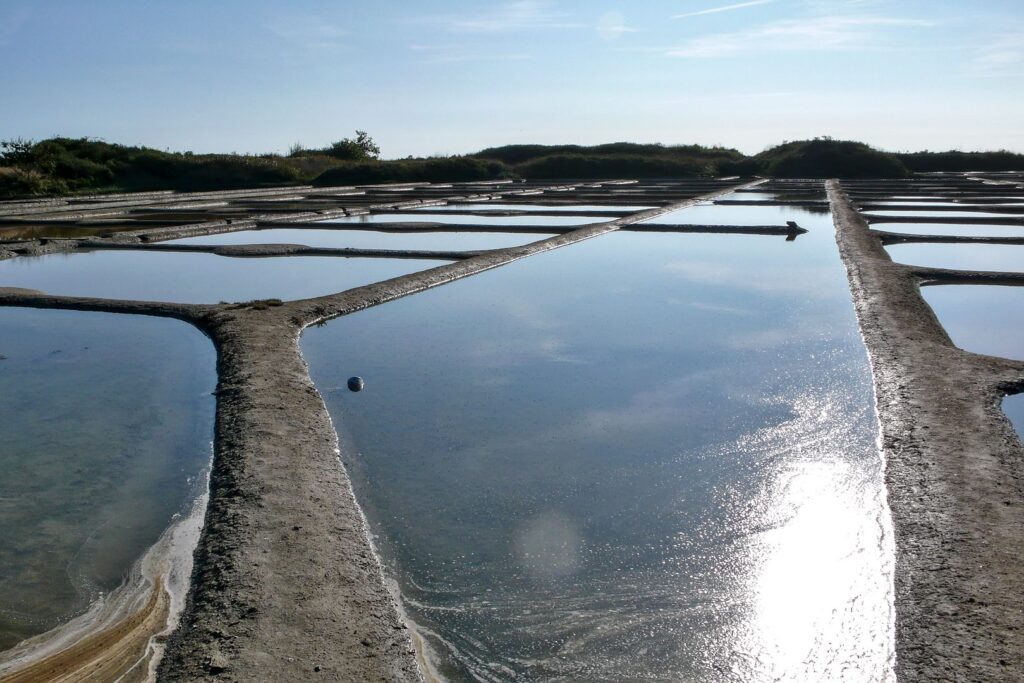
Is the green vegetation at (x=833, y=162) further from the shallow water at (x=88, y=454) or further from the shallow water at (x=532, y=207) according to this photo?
the shallow water at (x=88, y=454)

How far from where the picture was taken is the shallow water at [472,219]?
1317 centimetres

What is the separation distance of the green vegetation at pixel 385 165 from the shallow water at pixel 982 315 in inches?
807

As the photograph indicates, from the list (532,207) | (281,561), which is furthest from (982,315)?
(532,207)

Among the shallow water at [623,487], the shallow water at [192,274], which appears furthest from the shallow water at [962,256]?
the shallow water at [192,274]

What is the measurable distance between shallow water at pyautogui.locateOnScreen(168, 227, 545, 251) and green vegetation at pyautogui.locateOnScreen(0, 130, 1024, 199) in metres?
12.9

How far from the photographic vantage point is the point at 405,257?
9117mm

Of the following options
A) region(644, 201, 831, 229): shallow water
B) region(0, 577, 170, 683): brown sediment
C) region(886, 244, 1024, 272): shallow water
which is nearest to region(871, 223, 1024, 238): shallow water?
region(886, 244, 1024, 272): shallow water

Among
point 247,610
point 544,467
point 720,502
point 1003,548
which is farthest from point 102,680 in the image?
point 1003,548

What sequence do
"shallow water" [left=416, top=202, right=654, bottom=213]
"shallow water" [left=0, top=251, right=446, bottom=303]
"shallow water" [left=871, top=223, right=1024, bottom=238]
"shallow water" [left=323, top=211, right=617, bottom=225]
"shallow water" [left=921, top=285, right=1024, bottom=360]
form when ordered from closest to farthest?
"shallow water" [left=921, top=285, right=1024, bottom=360], "shallow water" [left=0, top=251, right=446, bottom=303], "shallow water" [left=871, top=223, right=1024, bottom=238], "shallow water" [left=323, top=211, right=617, bottom=225], "shallow water" [left=416, top=202, right=654, bottom=213]

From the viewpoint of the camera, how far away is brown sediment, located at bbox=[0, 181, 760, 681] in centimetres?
206

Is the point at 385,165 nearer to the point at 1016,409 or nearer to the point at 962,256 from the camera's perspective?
the point at 962,256

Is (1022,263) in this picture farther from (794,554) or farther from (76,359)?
(76,359)

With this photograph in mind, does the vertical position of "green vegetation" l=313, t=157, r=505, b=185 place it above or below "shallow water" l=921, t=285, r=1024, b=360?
below

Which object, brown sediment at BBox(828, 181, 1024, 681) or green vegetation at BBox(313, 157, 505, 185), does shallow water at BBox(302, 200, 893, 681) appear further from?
green vegetation at BBox(313, 157, 505, 185)
